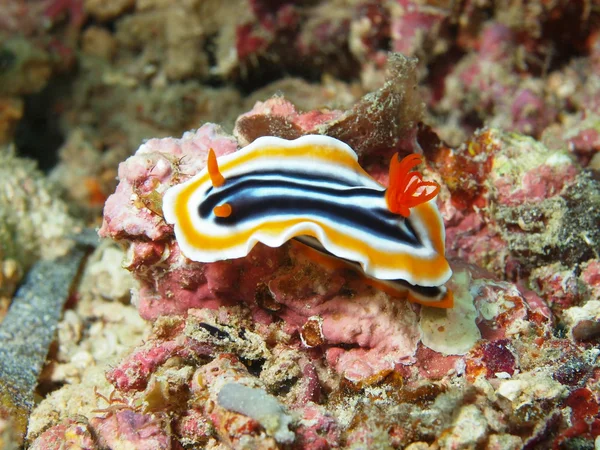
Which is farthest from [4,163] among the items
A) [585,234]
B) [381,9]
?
[585,234]

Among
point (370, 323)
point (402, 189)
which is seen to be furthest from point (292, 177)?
point (370, 323)

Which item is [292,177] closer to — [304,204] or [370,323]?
[304,204]

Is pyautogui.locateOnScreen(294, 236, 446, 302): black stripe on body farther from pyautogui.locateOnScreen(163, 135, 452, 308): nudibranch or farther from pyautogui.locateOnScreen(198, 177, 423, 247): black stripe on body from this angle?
pyautogui.locateOnScreen(198, 177, 423, 247): black stripe on body

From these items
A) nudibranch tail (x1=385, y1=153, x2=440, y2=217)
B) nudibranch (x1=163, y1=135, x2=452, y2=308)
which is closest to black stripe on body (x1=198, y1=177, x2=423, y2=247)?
nudibranch (x1=163, y1=135, x2=452, y2=308)

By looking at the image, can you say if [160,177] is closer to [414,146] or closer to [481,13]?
[414,146]

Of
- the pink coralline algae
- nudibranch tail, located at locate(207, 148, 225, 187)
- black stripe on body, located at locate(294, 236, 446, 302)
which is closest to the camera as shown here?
the pink coralline algae

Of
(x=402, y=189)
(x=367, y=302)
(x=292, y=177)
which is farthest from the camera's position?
(x=367, y=302)

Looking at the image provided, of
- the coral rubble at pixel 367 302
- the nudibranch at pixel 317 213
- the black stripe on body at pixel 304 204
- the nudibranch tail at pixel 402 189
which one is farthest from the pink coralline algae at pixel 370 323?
the nudibranch tail at pixel 402 189
